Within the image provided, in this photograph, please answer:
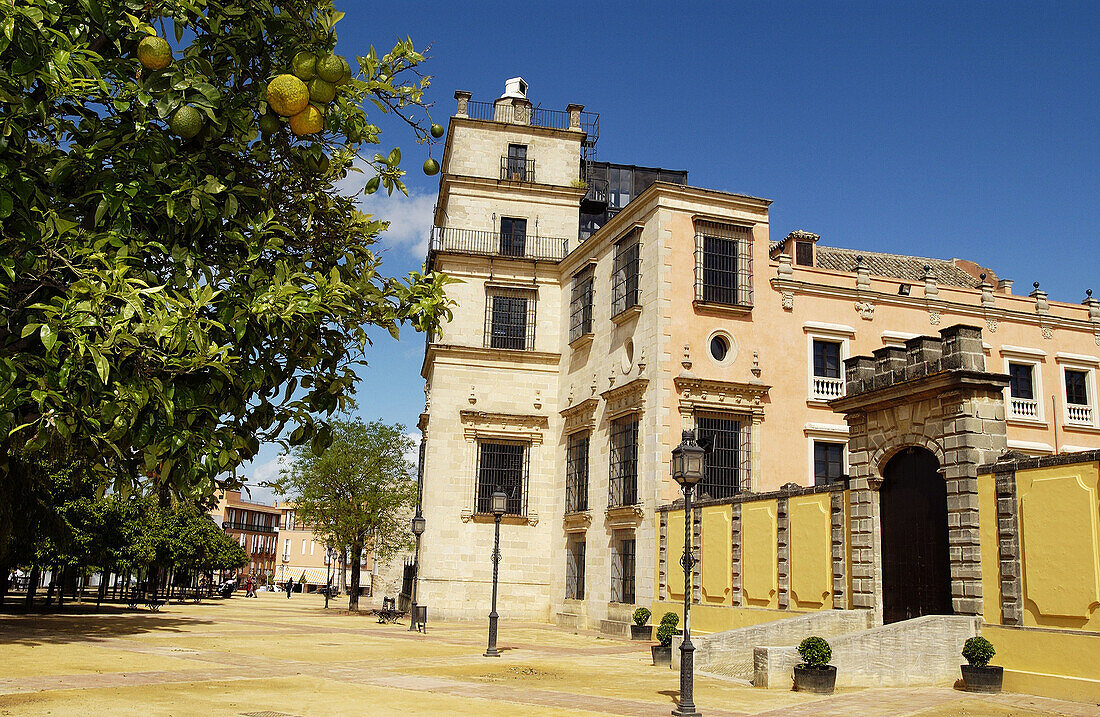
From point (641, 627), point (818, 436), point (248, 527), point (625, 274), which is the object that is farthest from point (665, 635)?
point (248, 527)

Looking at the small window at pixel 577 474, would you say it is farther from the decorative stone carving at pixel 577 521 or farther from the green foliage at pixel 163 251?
the green foliage at pixel 163 251

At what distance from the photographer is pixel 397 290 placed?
7.27 m

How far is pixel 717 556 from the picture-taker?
23.9 metres

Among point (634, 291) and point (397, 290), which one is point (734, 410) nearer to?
point (634, 291)

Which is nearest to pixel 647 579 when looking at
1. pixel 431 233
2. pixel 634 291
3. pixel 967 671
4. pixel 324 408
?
pixel 634 291

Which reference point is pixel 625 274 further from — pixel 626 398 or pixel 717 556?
pixel 717 556

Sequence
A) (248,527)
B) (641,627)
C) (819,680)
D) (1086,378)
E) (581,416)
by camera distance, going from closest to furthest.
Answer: (819,680) < (641,627) < (581,416) < (1086,378) < (248,527)

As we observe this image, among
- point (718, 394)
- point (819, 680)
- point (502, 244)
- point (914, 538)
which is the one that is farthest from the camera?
point (502, 244)

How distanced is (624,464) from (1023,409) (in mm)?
15886

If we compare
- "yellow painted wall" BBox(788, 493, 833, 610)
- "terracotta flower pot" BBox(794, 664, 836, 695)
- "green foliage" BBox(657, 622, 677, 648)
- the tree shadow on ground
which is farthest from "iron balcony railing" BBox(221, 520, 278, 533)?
"terracotta flower pot" BBox(794, 664, 836, 695)

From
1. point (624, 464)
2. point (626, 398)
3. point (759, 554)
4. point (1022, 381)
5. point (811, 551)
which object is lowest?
point (759, 554)

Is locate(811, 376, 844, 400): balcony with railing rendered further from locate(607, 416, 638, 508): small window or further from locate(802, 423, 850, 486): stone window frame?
locate(607, 416, 638, 508): small window

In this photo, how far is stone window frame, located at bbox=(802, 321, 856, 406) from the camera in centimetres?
3169

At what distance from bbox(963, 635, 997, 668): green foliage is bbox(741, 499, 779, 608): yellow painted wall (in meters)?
6.48
